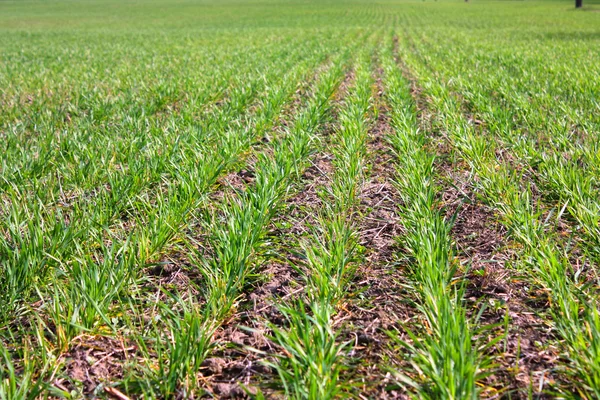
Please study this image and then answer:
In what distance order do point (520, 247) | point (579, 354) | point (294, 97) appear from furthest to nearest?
point (294, 97)
point (520, 247)
point (579, 354)

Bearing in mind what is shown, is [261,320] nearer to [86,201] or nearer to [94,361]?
[94,361]

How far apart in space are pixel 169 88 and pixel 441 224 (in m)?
6.51

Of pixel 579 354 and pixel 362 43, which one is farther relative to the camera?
pixel 362 43

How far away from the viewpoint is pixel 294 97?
Result: 8.08 metres

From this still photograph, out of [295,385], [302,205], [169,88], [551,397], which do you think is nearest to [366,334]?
[295,385]

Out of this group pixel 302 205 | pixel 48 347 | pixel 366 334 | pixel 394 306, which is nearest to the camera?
pixel 48 347

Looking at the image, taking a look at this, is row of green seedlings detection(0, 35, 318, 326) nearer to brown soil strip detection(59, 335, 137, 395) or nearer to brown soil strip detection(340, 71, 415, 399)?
brown soil strip detection(59, 335, 137, 395)

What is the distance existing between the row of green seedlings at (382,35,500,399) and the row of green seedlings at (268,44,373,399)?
0.90 ft

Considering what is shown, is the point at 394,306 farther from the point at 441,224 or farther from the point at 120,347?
the point at 120,347

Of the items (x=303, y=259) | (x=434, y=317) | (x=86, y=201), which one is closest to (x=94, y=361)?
(x=303, y=259)

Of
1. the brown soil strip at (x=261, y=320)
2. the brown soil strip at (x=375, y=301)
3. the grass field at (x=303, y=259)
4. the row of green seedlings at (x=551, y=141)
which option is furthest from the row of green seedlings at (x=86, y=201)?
the row of green seedlings at (x=551, y=141)

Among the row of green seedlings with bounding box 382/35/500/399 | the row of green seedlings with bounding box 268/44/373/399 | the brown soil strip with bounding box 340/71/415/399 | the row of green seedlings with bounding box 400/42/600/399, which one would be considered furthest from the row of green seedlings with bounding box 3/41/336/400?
the row of green seedlings with bounding box 400/42/600/399

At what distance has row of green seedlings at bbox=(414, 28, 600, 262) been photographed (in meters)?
3.23

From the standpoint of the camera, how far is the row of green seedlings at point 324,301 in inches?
71.6
